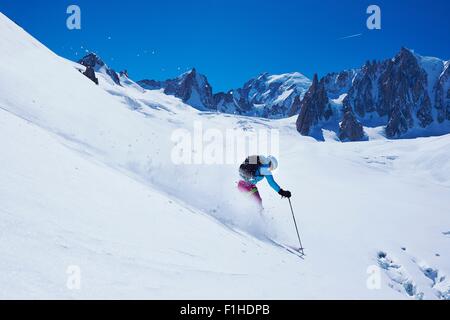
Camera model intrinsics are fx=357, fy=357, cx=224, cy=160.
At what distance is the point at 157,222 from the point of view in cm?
642

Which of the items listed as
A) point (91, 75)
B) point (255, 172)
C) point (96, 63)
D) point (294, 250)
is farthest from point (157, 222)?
point (96, 63)

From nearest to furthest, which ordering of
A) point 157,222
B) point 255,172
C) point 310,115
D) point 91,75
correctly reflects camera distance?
point 157,222
point 255,172
point 91,75
point 310,115

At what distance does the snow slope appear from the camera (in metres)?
4.02

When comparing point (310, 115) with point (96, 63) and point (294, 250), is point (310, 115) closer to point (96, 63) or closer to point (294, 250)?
point (96, 63)

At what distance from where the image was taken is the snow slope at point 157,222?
4016 millimetres

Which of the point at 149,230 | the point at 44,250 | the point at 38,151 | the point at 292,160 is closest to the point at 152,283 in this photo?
the point at 44,250

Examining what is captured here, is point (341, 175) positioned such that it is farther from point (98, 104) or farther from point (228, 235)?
point (228, 235)

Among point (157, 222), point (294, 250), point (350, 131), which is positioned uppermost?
point (350, 131)

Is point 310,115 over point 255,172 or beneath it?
over

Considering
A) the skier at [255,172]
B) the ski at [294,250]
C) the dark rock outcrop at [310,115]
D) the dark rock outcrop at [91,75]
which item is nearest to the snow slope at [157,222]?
the ski at [294,250]

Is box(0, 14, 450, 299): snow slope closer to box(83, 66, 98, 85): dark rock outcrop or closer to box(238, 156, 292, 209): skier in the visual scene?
box(238, 156, 292, 209): skier

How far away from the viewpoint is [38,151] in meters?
7.35

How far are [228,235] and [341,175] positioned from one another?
2118cm
